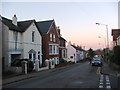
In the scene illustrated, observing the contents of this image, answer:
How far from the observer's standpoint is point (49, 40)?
5022 cm

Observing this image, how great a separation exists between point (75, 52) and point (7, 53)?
5511 cm

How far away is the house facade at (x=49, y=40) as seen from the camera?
4930 centimetres

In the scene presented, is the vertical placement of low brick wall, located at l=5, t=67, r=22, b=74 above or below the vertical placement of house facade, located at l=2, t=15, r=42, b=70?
below

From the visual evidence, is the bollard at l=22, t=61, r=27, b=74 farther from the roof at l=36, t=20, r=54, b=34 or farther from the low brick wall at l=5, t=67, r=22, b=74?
the roof at l=36, t=20, r=54, b=34

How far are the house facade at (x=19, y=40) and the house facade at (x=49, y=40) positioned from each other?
484 cm

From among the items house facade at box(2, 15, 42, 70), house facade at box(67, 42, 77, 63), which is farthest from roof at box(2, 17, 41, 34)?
house facade at box(67, 42, 77, 63)

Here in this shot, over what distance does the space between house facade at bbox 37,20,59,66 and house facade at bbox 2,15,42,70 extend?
4845mm

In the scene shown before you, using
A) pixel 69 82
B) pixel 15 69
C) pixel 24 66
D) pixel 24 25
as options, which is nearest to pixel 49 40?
pixel 24 25

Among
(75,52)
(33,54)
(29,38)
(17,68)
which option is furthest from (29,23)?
(75,52)

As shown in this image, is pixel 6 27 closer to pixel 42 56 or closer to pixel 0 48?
pixel 0 48

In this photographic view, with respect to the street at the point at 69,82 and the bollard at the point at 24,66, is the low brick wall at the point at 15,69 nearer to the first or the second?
the bollard at the point at 24,66

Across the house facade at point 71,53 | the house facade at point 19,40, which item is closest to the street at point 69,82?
the house facade at point 19,40

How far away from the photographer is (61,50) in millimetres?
67688

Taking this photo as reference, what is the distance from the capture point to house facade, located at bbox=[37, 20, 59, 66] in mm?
49303
